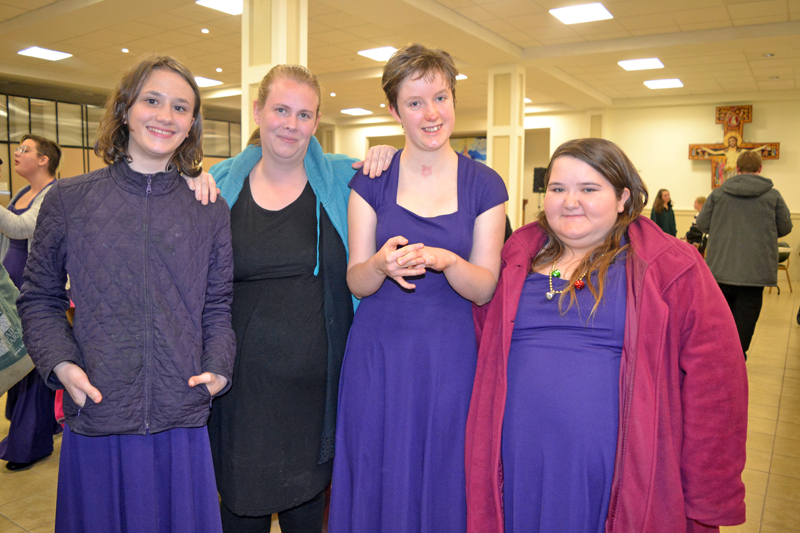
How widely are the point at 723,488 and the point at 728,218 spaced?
439cm

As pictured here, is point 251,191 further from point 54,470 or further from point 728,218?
point 728,218

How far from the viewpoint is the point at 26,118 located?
12.7 metres

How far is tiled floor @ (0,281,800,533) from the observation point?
9.16ft

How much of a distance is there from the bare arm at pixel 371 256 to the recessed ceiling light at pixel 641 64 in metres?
9.93

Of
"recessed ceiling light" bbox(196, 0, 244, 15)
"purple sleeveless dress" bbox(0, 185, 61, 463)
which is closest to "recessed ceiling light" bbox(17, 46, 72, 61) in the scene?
"recessed ceiling light" bbox(196, 0, 244, 15)

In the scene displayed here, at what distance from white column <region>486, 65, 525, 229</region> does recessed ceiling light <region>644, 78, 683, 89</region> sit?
343 cm

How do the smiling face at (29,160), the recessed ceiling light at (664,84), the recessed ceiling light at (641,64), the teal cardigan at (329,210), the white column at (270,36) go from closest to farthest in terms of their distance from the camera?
the teal cardigan at (329,210)
the smiling face at (29,160)
the white column at (270,36)
the recessed ceiling light at (641,64)
the recessed ceiling light at (664,84)

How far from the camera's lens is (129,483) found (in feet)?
4.79

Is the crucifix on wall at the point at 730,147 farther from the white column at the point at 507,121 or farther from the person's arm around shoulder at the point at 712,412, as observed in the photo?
the person's arm around shoulder at the point at 712,412

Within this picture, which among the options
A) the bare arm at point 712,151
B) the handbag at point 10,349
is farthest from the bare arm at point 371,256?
the bare arm at point 712,151

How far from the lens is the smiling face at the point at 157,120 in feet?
4.88

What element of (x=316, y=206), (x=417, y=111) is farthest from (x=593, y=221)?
(x=316, y=206)

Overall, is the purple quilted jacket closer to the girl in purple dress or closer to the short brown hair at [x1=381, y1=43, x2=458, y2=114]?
the girl in purple dress

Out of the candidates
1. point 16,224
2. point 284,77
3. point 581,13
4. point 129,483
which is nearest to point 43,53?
point 16,224
